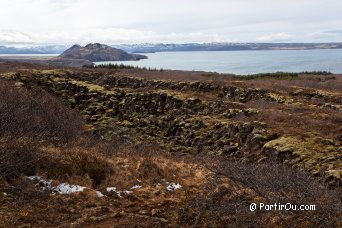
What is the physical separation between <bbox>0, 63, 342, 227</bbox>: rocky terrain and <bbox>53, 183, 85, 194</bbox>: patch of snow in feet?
0.57

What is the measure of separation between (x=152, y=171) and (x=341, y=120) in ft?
36.6

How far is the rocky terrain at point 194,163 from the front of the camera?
7812 mm

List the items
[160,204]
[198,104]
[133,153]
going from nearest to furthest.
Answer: [160,204] < [133,153] < [198,104]

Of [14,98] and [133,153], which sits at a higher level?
[14,98]

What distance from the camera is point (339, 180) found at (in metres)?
10.7

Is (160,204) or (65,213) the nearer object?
(65,213)

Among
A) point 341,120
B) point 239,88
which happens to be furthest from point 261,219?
point 239,88

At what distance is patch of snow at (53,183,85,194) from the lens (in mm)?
9276

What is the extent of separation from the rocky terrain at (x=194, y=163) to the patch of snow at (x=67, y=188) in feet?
0.57

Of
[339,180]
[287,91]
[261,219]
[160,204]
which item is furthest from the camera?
[287,91]

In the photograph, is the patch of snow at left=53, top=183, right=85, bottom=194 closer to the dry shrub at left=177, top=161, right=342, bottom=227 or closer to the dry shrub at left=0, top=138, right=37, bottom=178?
the dry shrub at left=0, top=138, right=37, bottom=178

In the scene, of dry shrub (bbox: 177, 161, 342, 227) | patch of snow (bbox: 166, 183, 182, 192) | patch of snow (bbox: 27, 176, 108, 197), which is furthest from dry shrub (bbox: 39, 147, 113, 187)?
dry shrub (bbox: 177, 161, 342, 227)

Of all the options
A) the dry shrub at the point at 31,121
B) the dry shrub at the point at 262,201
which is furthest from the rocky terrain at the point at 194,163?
the dry shrub at the point at 31,121

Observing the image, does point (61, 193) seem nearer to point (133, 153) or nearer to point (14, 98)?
point (133, 153)
